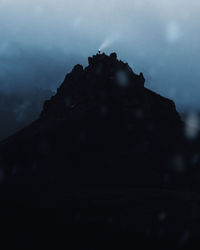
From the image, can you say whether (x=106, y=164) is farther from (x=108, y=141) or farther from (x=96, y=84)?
(x=96, y=84)

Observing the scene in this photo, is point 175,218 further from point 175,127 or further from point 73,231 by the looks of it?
point 175,127

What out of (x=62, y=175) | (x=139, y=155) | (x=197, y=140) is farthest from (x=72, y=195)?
(x=197, y=140)

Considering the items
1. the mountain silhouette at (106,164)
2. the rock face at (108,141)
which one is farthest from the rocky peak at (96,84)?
the mountain silhouette at (106,164)

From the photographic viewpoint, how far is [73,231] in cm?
5181

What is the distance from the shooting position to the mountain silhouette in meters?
59.4

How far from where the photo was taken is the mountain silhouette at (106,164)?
5938cm

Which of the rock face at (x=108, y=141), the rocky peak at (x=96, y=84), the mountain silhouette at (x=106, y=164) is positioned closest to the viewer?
the mountain silhouette at (x=106, y=164)

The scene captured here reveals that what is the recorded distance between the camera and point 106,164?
93.2 metres

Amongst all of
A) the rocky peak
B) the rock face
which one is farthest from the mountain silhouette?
the rocky peak

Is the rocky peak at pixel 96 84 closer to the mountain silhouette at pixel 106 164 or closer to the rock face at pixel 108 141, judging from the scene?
the rock face at pixel 108 141

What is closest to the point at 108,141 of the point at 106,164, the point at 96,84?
the point at 106,164

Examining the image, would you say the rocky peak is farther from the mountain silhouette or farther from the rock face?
the mountain silhouette

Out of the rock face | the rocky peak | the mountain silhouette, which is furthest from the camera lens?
the rocky peak

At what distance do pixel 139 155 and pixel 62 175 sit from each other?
83.1 feet
